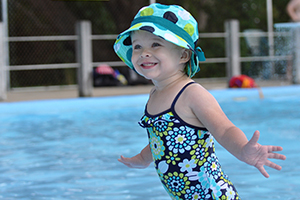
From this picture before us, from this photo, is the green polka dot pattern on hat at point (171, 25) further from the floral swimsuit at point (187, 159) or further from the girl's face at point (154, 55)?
the floral swimsuit at point (187, 159)

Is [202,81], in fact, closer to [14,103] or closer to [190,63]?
[14,103]

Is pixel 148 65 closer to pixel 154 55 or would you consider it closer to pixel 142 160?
pixel 154 55

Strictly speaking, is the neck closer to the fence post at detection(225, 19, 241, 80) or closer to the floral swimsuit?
the floral swimsuit

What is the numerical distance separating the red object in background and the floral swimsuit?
764cm

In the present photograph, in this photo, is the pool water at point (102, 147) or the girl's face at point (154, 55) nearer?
the girl's face at point (154, 55)

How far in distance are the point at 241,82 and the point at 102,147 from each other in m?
5.42

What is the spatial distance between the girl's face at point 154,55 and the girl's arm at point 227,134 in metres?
0.14

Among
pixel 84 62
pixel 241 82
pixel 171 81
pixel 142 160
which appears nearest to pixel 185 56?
pixel 171 81

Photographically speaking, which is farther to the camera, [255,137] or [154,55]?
[154,55]

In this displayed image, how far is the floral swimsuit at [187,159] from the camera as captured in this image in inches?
70.6

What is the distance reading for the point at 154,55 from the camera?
1.83 meters

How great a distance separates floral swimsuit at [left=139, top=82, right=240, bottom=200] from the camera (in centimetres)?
179

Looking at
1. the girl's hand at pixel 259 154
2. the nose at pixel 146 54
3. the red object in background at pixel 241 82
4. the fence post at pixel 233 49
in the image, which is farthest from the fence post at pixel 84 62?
the girl's hand at pixel 259 154

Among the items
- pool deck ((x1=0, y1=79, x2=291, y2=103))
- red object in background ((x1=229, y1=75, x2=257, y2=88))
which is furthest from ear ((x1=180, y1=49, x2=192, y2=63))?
red object in background ((x1=229, y1=75, x2=257, y2=88))
